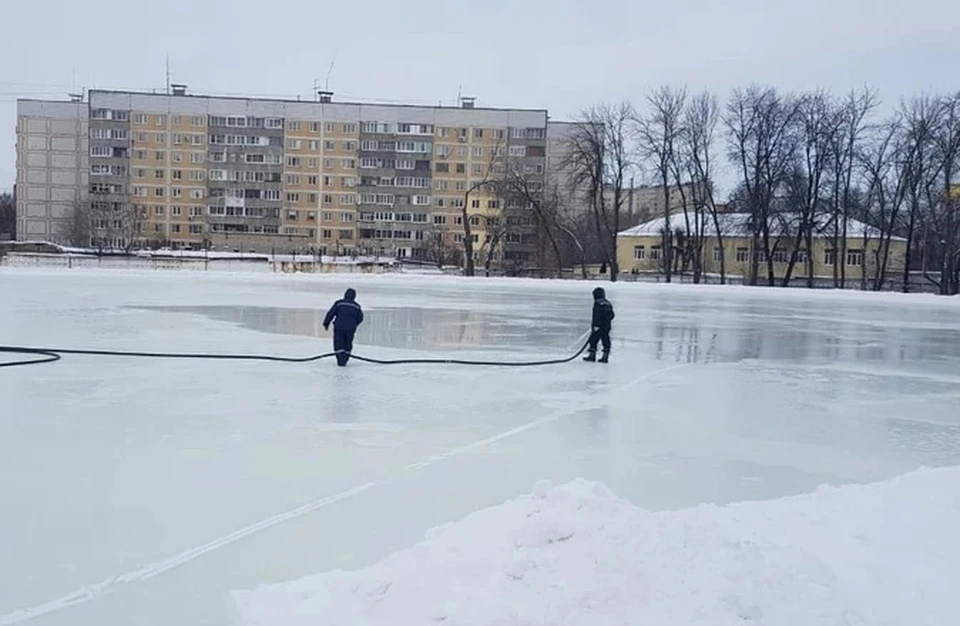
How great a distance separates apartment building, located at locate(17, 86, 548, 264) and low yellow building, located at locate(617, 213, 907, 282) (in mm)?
18924

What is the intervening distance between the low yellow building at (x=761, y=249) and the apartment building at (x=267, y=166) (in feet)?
62.1

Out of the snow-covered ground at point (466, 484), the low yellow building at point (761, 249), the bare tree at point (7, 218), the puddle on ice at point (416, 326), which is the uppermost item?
the bare tree at point (7, 218)

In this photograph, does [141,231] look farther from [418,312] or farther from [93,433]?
[93,433]

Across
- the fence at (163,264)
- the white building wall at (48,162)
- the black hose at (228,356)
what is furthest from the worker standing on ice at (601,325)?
the white building wall at (48,162)

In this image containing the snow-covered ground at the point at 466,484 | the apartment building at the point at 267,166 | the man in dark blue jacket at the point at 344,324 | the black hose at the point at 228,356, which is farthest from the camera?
the apartment building at the point at 267,166

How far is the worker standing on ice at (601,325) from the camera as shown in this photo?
1248cm

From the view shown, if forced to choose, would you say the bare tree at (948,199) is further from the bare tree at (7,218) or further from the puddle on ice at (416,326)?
the bare tree at (7,218)

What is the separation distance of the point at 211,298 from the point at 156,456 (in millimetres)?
19193

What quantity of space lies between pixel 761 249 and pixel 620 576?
52774 mm

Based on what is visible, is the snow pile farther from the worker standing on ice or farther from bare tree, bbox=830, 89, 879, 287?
bare tree, bbox=830, 89, 879, 287

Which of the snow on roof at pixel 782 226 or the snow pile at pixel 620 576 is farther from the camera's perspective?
the snow on roof at pixel 782 226

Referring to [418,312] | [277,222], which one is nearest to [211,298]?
[418,312]

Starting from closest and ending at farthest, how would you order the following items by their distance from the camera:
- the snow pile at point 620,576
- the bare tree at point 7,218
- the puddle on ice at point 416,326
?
the snow pile at point 620,576 → the puddle on ice at point 416,326 → the bare tree at point 7,218

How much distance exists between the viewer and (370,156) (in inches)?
3159
